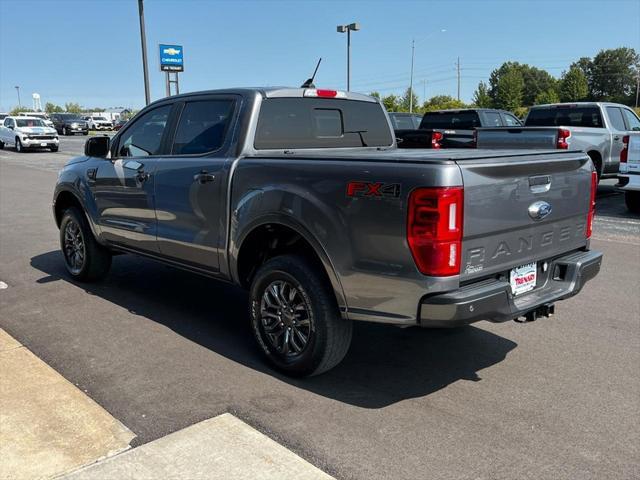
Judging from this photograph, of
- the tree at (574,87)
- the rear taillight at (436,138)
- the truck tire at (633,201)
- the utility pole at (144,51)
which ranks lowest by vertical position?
the truck tire at (633,201)

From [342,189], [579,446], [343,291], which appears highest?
[342,189]

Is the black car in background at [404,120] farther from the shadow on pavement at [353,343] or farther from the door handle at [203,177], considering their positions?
the door handle at [203,177]

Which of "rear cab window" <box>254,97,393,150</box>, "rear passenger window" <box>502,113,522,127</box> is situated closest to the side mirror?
"rear cab window" <box>254,97,393,150</box>

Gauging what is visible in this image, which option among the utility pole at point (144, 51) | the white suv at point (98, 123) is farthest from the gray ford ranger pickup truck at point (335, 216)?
the white suv at point (98, 123)

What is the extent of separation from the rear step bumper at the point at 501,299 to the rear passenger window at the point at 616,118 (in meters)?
10.7

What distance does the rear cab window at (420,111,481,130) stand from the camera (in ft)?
50.6

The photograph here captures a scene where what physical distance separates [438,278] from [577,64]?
13836 centimetres

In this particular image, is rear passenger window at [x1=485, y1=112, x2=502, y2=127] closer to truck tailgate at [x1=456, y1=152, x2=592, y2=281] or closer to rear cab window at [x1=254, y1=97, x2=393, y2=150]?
rear cab window at [x1=254, y1=97, x2=393, y2=150]

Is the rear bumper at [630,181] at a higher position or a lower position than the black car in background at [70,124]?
lower

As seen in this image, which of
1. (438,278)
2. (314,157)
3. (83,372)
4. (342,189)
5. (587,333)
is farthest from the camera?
(587,333)

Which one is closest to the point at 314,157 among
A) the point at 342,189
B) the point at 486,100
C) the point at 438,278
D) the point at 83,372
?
the point at 342,189

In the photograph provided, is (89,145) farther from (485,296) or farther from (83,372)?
(485,296)

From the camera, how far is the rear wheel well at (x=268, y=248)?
3.80m

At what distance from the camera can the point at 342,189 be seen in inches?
132
